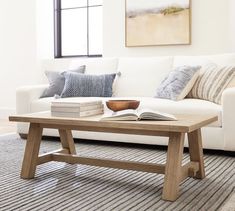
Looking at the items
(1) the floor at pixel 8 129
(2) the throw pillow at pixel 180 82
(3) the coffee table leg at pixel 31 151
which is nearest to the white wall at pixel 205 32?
(2) the throw pillow at pixel 180 82

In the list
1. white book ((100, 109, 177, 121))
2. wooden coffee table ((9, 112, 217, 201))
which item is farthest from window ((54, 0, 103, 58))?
white book ((100, 109, 177, 121))

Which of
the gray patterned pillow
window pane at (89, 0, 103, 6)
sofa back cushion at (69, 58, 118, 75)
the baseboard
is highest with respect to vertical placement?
window pane at (89, 0, 103, 6)

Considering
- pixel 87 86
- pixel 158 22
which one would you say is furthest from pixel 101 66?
pixel 158 22

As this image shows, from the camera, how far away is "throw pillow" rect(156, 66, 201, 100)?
309 centimetres

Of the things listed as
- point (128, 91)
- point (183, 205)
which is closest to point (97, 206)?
point (183, 205)

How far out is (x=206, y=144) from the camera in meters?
2.79

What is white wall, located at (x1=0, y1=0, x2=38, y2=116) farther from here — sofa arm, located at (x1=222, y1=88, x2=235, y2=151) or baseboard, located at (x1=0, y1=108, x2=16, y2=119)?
sofa arm, located at (x1=222, y1=88, x2=235, y2=151)

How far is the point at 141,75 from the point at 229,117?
44.7 inches

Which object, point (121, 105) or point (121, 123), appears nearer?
point (121, 123)

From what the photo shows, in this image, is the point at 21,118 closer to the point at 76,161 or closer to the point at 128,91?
the point at 76,161

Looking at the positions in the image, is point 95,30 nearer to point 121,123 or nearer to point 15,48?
point 15,48

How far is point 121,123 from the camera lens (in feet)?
5.97

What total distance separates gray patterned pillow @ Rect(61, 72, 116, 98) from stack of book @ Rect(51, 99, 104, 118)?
1.25 m

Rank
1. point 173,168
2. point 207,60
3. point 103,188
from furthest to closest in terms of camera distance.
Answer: point 207,60
point 103,188
point 173,168
